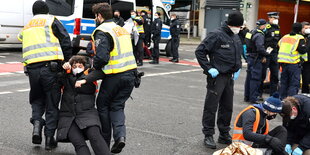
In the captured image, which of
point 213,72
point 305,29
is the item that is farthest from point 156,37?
point 213,72

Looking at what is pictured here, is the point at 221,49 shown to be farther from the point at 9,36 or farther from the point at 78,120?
the point at 9,36

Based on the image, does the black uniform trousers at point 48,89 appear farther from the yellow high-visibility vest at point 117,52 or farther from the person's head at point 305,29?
the person's head at point 305,29

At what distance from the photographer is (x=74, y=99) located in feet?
15.5

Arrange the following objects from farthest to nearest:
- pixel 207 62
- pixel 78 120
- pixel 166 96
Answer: pixel 166 96, pixel 207 62, pixel 78 120

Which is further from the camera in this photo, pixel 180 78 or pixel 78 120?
pixel 180 78

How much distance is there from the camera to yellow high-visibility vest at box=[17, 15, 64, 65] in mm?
4938

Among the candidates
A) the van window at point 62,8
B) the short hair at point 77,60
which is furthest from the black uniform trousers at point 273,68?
the van window at point 62,8

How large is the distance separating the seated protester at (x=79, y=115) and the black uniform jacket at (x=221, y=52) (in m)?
1.51

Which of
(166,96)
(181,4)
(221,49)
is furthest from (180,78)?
(181,4)

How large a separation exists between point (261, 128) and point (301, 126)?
494 millimetres

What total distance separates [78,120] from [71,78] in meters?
0.50

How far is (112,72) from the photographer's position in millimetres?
4676

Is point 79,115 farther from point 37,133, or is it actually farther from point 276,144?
point 276,144

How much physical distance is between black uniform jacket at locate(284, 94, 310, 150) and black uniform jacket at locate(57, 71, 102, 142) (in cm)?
224
